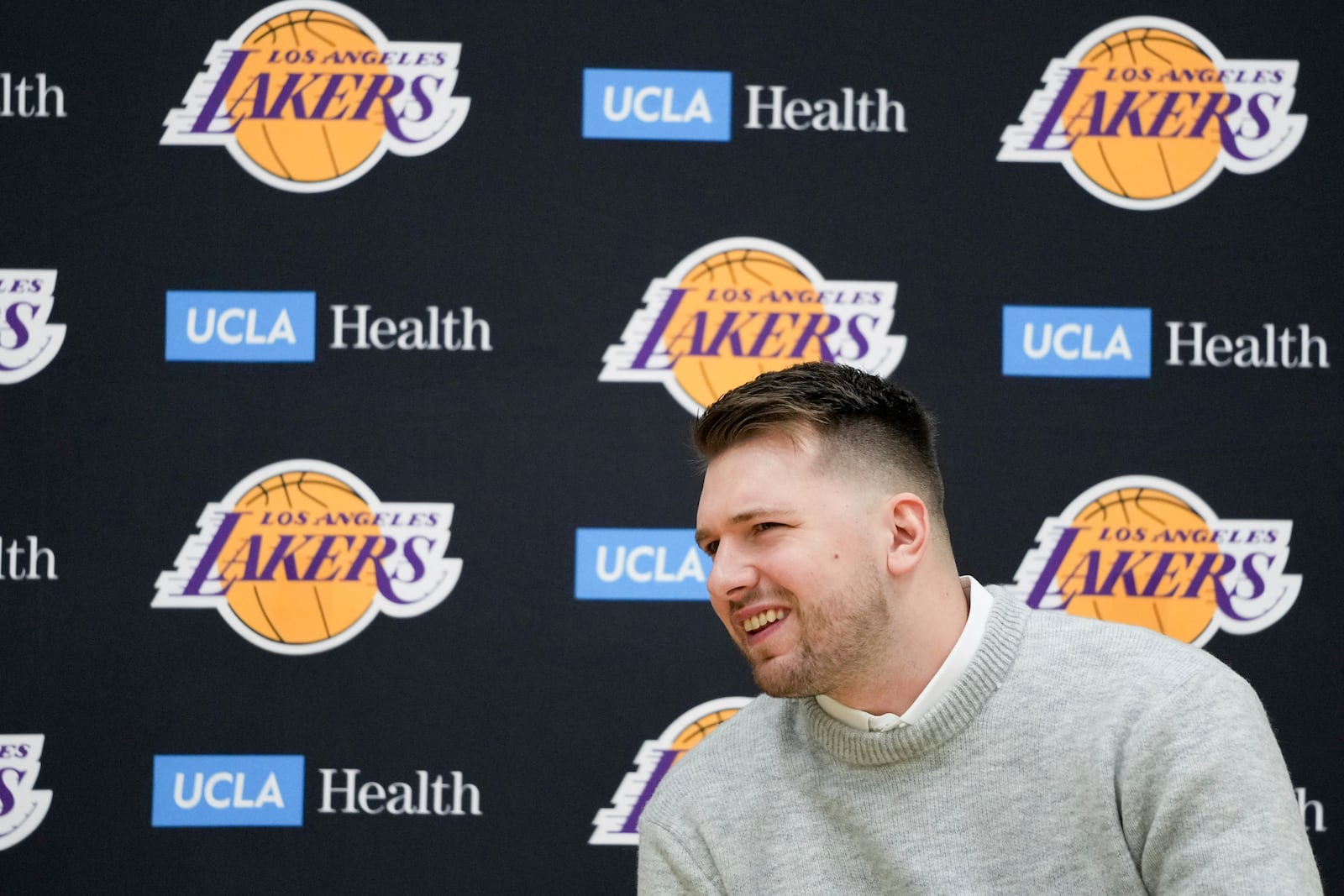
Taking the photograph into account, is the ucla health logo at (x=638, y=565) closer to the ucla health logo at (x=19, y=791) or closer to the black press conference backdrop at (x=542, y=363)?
the black press conference backdrop at (x=542, y=363)

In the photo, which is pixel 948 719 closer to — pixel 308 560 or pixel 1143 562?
pixel 1143 562

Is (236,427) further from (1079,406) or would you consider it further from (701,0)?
(1079,406)

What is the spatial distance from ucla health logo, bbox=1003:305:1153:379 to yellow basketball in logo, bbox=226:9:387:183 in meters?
1.10

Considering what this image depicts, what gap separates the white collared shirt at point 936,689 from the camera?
127 centimetres

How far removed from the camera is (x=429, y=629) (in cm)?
199

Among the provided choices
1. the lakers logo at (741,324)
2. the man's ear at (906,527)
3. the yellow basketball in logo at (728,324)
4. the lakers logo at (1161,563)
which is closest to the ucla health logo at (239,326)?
the lakers logo at (741,324)

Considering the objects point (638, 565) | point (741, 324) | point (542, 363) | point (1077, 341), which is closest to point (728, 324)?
point (741, 324)

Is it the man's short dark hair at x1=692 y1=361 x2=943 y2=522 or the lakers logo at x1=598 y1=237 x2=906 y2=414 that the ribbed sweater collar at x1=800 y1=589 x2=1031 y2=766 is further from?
the lakers logo at x1=598 y1=237 x2=906 y2=414

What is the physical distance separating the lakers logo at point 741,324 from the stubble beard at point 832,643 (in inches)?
30.5

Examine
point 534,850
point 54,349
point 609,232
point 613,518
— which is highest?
point 609,232

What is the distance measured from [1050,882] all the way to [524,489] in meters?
1.07

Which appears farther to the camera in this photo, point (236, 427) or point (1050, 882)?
point (236, 427)

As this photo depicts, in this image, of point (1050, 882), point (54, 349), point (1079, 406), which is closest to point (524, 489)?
point (54, 349)

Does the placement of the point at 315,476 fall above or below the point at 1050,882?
above
